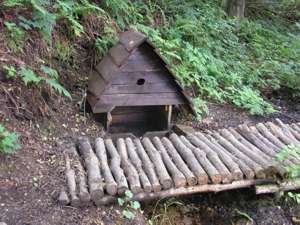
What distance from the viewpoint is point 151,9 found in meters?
7.81

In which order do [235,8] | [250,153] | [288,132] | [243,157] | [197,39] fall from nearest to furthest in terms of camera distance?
[243,157]
[250,153]
[288,132]
[197,39]
[235,8]

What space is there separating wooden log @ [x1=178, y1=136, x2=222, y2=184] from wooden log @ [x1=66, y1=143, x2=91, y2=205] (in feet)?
4.30

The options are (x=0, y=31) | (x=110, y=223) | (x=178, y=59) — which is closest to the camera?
(x=110, y=223)

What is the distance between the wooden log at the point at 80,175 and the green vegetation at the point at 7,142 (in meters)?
0.62

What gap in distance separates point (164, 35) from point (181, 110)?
1.97 m

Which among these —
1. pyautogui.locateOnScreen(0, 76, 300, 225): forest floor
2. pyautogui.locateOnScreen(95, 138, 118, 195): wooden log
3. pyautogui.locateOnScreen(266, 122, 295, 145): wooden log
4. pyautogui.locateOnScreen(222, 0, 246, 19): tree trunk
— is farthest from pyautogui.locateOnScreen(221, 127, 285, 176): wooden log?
pyautogui.locateOnScreen(222, 0, 246, 19): tree trunk

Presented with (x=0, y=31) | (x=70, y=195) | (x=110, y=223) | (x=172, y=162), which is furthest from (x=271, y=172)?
(x=0, y=31)

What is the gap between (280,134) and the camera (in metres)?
5.48

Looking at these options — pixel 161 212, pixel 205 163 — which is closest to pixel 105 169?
pixel 161 212

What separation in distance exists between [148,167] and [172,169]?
0.26 m

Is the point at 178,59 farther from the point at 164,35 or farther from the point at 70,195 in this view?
the point at 70,195

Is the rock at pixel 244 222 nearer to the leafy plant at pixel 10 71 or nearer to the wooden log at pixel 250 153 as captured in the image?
the wooden log at pixel 250 153

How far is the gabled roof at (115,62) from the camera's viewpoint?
5.12m

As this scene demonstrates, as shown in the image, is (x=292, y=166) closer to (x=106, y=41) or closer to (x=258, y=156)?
(x=258, y=156)
